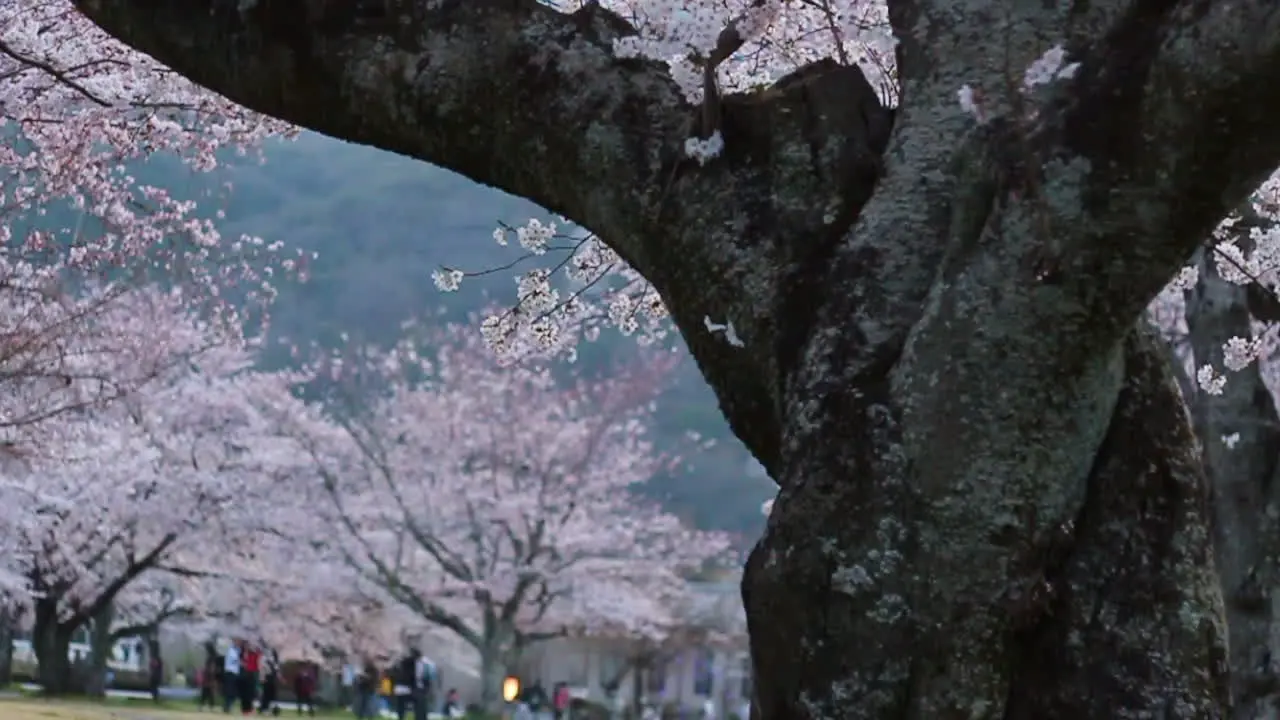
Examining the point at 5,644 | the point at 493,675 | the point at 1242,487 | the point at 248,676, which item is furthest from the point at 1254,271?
the point at 5,644

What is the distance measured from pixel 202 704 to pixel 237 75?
2389cm

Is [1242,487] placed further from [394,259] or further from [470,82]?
[394,259]

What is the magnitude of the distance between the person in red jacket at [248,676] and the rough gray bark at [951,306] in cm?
2041

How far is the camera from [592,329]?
7.52 meters

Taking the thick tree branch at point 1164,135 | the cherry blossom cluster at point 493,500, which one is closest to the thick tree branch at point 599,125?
the thick tree branch at point 1164,135

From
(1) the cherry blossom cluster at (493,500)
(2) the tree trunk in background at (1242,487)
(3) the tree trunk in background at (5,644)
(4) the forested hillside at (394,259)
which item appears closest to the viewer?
(2) the tree trunk in background at (1242,487)

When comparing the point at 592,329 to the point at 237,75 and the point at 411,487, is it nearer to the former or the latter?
the point at 237,75

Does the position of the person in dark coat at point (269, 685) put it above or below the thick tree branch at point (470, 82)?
above

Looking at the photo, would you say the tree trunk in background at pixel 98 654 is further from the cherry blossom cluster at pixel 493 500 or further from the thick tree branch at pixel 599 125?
the thick tree branch at pixel 599 125

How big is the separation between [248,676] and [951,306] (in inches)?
859

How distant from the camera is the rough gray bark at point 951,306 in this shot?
2.02 metres

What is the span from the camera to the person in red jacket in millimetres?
21672

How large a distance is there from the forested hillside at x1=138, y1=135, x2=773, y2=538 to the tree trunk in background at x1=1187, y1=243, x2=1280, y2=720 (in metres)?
31.2

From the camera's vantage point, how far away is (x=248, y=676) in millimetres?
22312
